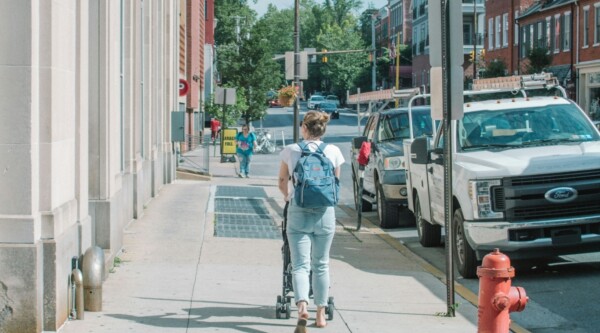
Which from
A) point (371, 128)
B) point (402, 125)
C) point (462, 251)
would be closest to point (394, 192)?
point (402, 125)

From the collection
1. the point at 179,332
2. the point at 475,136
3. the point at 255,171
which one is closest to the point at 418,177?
the point at 475,136

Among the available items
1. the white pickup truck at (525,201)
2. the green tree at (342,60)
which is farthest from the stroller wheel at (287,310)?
the green tree at (342,60)

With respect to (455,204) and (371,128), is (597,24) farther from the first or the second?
(455,204)

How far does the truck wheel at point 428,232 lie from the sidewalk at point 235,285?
468 millimetres

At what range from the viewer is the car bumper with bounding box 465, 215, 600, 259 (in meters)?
11.3

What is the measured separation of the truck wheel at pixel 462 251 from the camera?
1180cm

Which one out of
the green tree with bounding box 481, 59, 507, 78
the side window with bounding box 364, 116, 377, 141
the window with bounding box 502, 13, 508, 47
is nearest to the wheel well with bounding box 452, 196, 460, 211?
the side window with bounding box 364, 116, 377, 141

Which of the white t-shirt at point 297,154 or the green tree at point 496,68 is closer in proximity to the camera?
the white t-shirt at point 297,154

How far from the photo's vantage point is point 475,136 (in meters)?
13.0

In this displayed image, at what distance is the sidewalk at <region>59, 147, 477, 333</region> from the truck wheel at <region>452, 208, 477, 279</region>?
1.25ft

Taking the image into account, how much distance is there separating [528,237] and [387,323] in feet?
9.56

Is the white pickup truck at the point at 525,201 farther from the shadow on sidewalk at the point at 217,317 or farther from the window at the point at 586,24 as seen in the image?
the window at the point at 586,24

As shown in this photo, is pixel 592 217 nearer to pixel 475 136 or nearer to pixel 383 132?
pixel 475 136

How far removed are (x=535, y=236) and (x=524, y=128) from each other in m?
1.96
